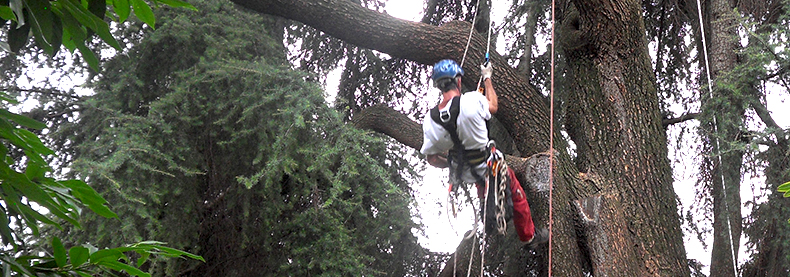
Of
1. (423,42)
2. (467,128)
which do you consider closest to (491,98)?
(467,128)

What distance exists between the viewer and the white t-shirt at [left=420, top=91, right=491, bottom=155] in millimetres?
4324

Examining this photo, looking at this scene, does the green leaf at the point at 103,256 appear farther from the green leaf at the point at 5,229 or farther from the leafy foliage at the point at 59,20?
the leafy foliage at the point at 59,20

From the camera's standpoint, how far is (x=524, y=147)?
17.6 ft

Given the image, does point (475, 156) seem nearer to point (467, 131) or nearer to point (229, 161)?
point (467, 131)

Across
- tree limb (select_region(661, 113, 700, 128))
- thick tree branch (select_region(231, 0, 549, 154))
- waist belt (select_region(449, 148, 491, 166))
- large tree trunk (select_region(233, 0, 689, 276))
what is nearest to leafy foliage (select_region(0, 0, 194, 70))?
waist belt (select_region(449, 148, 491, 166))

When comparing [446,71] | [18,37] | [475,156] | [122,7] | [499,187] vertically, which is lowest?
[18,37]

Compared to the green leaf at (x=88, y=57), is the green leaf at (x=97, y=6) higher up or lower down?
higher up

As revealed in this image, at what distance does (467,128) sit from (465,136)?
71mm

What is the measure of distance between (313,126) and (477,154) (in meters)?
1.94

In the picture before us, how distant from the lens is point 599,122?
16.2 feet

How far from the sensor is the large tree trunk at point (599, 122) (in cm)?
461

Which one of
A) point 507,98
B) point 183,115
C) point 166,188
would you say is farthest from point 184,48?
point 507,98

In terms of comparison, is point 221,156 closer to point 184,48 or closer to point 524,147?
point 184,48

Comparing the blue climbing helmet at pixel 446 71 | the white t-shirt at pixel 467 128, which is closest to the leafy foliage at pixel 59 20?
the white t-shirt at pixel 467 128
